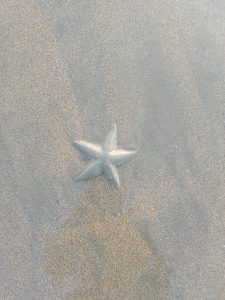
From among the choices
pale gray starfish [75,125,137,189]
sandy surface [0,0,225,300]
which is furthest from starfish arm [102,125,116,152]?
sandy surface [0,0,225,300]

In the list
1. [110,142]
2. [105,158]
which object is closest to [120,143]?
[110,142]

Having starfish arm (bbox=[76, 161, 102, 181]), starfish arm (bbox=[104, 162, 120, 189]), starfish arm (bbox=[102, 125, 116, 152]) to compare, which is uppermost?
starfish arm (bbox=[102, 125, 116, 152])

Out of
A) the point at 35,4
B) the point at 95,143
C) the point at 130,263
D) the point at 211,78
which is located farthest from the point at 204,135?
the point at 35,4

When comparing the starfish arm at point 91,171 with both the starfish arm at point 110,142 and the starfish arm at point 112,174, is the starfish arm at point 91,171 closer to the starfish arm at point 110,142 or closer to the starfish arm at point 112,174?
the starfish arm at point 112,174

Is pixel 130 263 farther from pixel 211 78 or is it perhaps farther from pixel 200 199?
pixel 211 78

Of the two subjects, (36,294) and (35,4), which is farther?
(35,4)

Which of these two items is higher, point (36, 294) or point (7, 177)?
point (7, 177)

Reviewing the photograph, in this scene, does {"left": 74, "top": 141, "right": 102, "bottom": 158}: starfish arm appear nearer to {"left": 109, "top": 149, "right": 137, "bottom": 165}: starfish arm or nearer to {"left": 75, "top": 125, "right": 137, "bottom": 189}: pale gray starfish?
{"left": 75, "top": 125, "right": 137, "bottom": 189}: pale gray starfish

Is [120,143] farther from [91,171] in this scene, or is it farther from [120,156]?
[91,171]
